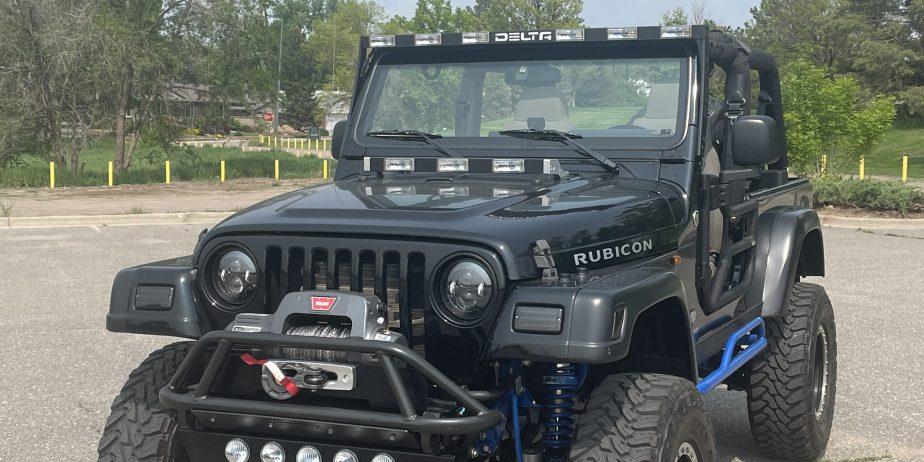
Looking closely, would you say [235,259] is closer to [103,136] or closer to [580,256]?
[580,256]

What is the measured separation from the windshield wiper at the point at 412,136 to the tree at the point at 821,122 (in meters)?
16.5

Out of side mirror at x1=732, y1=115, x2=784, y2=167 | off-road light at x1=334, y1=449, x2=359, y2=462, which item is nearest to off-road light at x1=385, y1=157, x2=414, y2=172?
side mirror at x1=732, y1=115, x2=784, y2=167

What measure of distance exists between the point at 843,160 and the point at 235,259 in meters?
19.6

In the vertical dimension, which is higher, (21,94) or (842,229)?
(21,94)

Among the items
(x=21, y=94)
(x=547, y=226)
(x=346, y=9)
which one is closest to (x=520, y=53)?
(x=547, y=226)

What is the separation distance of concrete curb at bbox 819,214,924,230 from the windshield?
44.2 ft

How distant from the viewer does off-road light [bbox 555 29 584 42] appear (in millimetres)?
5023

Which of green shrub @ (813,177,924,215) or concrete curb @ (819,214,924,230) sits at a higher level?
green shrub @ (813,177,924,215)

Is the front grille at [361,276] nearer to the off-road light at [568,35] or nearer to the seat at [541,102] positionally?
the seat at [541,102]

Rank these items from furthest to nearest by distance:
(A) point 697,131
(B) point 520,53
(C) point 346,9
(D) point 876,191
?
(C) point 346,9 < (D) point 876,191 < (B) point 520,53 < (A) point 697,131

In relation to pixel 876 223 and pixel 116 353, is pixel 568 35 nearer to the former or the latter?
pixel 116 353

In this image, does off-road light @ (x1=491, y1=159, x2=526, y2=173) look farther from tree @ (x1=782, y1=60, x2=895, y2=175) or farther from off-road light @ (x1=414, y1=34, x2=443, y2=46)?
tree @ (x1=782, y1=60, x2=895, y2=175)

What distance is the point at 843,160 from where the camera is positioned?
21516 millimetres

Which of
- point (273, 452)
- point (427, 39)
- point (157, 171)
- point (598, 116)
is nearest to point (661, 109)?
point (598, 116)
